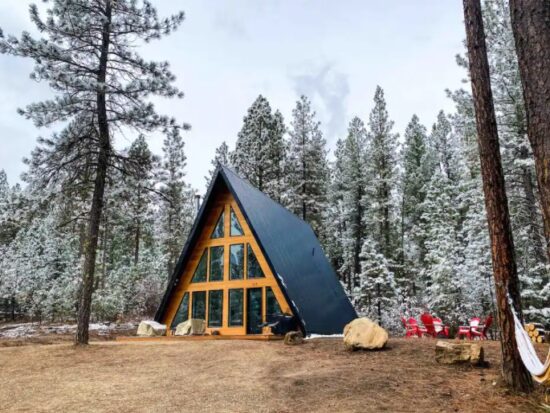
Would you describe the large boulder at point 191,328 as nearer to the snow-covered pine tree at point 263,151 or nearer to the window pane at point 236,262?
the window pane at point 236,262

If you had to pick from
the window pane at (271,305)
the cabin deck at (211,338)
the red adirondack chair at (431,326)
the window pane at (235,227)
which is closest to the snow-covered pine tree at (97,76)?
the cabin deck at (211,338)

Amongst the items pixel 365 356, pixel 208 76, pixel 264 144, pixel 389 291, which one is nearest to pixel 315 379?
pixel 365 356

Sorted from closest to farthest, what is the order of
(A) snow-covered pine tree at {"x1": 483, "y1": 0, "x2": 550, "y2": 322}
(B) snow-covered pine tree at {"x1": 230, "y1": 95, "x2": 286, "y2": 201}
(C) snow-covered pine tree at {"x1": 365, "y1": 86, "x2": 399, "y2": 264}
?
(A) snow-covered pine tree at {"x1": 483, "y1": 0, "x2": 550, "y2": 322} → (B) snow-covered pine tree at {"x1": 230, "y1": 95, "x2": 286, "y2": 201} → (C) snow-covered pine tree at {"x1": 365, "y1": 86, "x2": 399, "y2": 264}

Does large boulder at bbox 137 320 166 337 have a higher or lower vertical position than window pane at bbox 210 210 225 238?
lower

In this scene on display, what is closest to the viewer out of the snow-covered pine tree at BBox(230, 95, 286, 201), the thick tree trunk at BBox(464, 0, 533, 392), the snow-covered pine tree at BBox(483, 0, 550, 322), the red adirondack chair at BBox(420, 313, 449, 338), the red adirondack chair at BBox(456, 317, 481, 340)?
the thick tree trunk at BBox(464, 0, 533, 392)

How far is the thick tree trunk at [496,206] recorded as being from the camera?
4.83 metres

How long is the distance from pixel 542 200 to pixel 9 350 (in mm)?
11299

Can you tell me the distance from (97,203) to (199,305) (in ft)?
18.0

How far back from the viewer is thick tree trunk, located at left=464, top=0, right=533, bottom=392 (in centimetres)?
483

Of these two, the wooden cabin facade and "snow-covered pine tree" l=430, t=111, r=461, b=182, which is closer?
the wooden cabin facade

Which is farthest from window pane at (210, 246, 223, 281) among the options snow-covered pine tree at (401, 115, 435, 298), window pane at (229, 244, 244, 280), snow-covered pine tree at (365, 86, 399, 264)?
snow-covered pine tree at (401, 115, 435, 298)

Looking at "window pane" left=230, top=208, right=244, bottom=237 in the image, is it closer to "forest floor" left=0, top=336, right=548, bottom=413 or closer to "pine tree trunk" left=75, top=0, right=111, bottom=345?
"pine tree trunk" left=75, top=0, right=111, bottom=345

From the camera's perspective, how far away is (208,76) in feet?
53.0

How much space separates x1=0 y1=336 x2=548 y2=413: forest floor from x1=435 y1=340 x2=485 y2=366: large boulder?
146 millimetres
